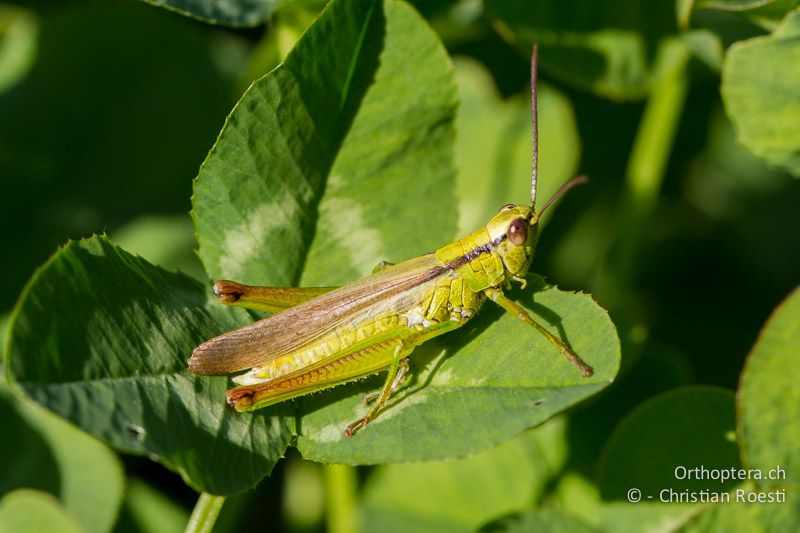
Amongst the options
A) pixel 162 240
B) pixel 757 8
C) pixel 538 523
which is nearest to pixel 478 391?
pixel 538 523

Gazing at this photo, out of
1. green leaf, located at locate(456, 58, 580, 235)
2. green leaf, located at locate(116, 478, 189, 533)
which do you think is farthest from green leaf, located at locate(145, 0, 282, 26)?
green leaf, located at locate(116, 478, 189, 533)

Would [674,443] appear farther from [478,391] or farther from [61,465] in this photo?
[61,465]

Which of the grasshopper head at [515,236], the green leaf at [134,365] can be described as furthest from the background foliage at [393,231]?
the grasshopper head at [515,236]

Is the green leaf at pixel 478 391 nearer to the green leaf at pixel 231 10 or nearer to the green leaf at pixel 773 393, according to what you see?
the green leaf at pixel 773 393

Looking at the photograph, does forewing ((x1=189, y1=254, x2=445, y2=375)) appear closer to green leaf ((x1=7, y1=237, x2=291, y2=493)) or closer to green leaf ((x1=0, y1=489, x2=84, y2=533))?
green leaf ((x1=7, y1=237, x2=291, y2=493))

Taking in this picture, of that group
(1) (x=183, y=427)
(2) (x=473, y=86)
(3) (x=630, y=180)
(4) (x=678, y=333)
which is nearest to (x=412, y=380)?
(1) (x=183, y=427)
